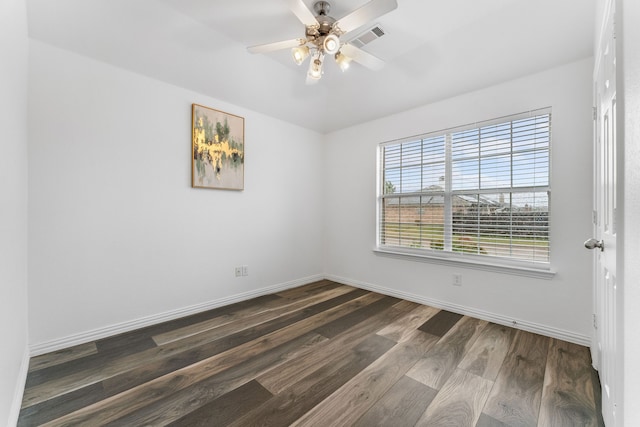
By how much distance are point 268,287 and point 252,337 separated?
1.26m

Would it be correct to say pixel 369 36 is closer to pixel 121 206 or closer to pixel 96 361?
pixel 121 206

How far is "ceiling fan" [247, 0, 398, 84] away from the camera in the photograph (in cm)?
A: 176

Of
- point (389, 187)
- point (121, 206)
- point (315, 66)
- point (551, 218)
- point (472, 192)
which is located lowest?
point (551, 218)

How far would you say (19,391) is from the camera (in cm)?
157

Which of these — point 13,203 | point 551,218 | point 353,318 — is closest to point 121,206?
point 13,203

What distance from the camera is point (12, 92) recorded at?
154cm

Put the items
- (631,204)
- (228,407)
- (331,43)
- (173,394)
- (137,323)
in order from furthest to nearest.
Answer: (137,323) < (331,43) < (173,394) < (228,407) < (631,204)

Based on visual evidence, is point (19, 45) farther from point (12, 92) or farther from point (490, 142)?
point (490, 142)

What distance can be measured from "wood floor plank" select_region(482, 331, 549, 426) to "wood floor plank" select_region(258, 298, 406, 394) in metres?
1.01

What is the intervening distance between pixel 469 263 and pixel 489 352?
98 centimetres

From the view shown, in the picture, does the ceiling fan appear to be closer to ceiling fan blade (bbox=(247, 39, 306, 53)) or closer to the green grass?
ceiling fan blade (bbox=(247, 39, 306, 53))

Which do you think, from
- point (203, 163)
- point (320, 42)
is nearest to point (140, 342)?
point (203, 163)

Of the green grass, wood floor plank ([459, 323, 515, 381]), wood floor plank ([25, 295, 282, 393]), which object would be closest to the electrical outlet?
the green grass

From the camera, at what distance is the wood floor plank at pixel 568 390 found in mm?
1471
